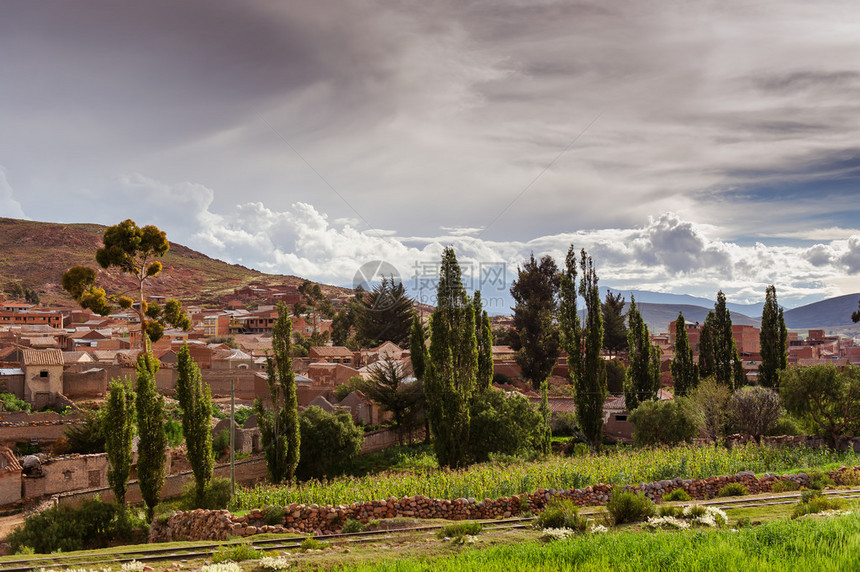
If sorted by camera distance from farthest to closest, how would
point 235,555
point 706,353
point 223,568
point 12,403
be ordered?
1. point 706,353
2. point 12,403
3. point 235,555
4. point 223,568

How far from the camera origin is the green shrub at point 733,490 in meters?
19.0

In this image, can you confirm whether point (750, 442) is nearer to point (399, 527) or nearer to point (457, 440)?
point (457, 440)

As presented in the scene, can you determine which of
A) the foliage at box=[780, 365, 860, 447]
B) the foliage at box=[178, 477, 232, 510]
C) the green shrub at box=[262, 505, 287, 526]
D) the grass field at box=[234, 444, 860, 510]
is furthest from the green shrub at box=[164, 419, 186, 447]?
the foliage at box=[780, 365, 860, 447]

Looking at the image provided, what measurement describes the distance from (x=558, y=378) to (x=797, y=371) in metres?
32.0

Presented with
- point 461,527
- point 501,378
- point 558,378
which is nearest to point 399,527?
point 461,527

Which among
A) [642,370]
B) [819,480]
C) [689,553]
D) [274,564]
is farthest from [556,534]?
[642,370]

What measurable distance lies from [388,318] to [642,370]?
3476cm

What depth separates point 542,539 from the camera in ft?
42.3

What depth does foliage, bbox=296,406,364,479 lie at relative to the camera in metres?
28.4

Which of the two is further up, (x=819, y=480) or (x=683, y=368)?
(x=683, y=368)

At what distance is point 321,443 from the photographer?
93.3 ft

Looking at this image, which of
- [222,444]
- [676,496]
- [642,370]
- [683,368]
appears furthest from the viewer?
[683,368]

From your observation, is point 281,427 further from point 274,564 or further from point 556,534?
point 556,534

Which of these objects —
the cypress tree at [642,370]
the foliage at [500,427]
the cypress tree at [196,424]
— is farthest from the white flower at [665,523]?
the cypress tree at [642,370]
